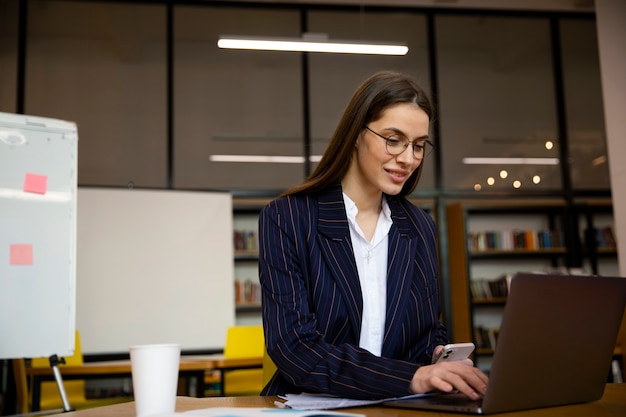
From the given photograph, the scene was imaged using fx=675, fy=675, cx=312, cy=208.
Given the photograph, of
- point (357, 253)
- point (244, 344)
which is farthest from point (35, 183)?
point (357, 253)

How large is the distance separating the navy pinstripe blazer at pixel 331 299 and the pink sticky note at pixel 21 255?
204 centimetres

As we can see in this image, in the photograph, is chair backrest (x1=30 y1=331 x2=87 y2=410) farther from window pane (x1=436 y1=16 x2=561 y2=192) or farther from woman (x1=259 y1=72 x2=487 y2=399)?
window pane (x1=436 y1=16 x2=561 y2=192)

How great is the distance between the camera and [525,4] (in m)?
7.52

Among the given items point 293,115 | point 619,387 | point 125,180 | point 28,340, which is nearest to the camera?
point 619,387

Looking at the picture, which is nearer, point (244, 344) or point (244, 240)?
point (244, 344)

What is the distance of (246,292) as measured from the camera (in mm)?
7074

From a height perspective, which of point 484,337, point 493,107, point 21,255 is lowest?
point 484,337

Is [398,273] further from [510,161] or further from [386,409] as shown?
[510,161]

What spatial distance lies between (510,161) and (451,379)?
6.42 meters

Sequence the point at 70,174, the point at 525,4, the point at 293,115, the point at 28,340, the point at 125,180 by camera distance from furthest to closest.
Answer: the point at 525,4, the point at 293,115, the point at 125,180, the point at 70,174, the point at 28,340

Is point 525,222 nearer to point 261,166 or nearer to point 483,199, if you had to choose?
point 483,199

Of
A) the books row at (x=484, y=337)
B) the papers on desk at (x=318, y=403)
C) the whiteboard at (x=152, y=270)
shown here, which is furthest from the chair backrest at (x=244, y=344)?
the papers on desk at (x=318, y=403)

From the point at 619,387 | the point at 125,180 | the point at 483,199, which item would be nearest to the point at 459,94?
the point at 483,199

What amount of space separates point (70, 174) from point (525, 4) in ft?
19.2
